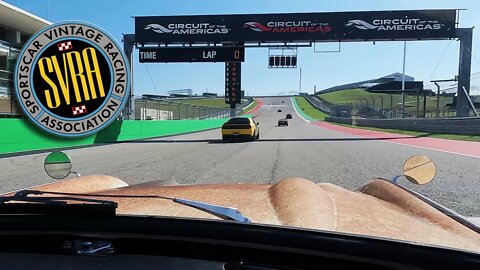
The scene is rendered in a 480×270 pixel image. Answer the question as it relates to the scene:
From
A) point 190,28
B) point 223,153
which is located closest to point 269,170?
point 223,153

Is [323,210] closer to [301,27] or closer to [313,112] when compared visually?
[301,27]

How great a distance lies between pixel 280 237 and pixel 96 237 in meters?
0.68

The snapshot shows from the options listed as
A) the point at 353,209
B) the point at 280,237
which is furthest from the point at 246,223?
the point at 353,209

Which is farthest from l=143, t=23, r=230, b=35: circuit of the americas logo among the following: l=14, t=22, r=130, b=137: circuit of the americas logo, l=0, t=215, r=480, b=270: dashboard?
l=0, t=215, r=480, b=270: dashboard

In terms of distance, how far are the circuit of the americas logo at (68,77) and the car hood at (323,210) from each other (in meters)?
0.50

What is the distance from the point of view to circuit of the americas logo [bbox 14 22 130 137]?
114 inches

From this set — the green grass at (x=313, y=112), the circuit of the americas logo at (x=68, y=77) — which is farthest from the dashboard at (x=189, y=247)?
the green grass at (x=313, y=112)

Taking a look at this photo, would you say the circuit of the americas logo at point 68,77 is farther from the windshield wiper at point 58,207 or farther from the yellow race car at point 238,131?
the yellow race car at point 238,131

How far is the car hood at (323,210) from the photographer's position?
194 cm

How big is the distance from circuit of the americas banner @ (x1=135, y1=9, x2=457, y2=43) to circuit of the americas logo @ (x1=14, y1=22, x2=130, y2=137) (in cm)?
2730

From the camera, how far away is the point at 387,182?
3441 mm

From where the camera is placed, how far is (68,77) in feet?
9.23

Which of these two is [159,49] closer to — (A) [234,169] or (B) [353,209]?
(A) [234,169]

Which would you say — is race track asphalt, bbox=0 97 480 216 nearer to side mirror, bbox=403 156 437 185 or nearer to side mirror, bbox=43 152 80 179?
side mirror, bbox=403 156 437 185
